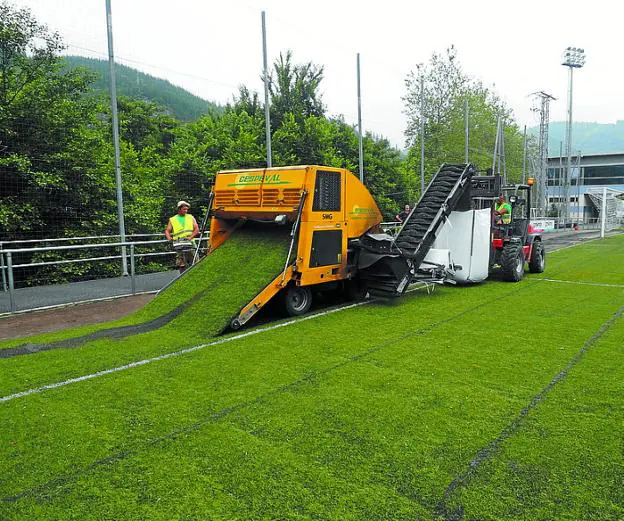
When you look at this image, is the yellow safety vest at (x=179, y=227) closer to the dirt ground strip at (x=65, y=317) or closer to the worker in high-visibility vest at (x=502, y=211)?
the dirt ground strip at (x=65, y=317)

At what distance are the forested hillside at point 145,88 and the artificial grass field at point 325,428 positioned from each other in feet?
22.2

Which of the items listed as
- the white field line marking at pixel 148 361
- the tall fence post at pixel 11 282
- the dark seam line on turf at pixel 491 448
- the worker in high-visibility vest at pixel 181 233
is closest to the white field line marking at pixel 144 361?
the white field line marking at pixel 148 361

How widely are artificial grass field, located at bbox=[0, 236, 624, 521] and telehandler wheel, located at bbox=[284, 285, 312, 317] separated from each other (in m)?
0.94

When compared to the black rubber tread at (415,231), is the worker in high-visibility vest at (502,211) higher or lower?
higher

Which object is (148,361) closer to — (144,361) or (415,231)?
(144,361)

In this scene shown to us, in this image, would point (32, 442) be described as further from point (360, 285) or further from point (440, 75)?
point (440, 75)

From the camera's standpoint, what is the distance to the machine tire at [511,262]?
988 cm

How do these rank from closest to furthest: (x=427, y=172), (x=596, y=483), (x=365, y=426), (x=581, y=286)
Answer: (x=596, y=483) → (x=365, y=426) → (x=581, y=286) → (x=427, y=172)

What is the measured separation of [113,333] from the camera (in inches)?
240

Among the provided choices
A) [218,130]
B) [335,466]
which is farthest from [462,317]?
[218,130]

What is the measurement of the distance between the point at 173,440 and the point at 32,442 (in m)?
0.92

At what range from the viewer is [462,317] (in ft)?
23.0

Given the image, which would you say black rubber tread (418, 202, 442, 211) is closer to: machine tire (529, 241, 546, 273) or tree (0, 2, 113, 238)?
machine tire (529, 241, 546, 273)

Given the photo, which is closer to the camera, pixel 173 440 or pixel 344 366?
pixel 173 440
